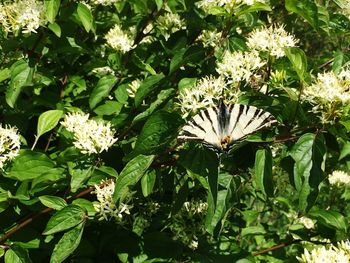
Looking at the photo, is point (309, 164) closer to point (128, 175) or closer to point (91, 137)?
point (128, 175)

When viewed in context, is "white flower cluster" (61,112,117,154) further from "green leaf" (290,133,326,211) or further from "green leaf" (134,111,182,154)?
"green leaf" (290,133,326,211)

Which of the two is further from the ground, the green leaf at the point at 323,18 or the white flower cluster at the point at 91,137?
the green leaf at the point at 323,18

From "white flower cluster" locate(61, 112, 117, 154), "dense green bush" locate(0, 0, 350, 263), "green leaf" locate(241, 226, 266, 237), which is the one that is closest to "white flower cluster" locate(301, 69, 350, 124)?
"dense green bush" locate(0, 0, 350, 263)

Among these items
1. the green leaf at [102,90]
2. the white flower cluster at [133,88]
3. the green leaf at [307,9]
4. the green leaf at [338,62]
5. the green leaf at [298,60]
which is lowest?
the green leaf at [102,90]

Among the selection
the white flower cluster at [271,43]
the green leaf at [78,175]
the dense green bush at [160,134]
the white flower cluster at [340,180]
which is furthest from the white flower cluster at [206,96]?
the white flower cluster at [340,180]

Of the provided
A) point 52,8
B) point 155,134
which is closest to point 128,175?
point 155,134

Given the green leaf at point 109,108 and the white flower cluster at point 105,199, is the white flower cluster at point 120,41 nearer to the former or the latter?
the green leaf at point 109,108
